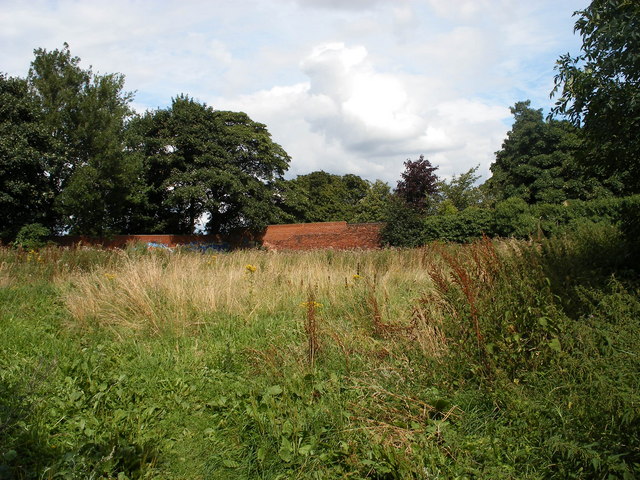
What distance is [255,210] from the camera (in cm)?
2498

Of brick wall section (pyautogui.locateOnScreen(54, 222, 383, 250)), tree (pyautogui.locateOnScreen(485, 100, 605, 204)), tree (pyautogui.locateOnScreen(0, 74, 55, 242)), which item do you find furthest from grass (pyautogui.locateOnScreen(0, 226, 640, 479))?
tree (pyautogui.locateOnScreen(485, 100, 605, 204))

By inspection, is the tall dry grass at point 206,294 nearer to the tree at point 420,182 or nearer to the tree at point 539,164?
the tree at point 539,164

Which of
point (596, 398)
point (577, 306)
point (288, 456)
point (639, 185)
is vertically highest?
point (639, 185)

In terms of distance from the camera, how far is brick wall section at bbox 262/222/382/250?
2209 centimetres

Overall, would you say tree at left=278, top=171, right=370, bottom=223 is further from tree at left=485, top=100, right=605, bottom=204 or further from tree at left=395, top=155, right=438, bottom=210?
tree at left=485, top=100, right=605, bottom=204

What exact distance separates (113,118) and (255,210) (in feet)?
27.3

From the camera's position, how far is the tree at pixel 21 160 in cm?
1714

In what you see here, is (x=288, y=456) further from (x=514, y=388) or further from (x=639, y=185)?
(x=639, y=185)

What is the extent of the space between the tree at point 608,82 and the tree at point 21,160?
18.9 meters

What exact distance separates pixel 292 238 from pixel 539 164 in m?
13.8

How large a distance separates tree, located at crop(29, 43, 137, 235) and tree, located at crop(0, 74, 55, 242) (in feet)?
1.83

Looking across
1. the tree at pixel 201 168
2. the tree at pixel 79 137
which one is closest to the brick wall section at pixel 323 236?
the tree at pixel 201 168

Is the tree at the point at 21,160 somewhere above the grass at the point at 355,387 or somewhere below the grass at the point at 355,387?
above

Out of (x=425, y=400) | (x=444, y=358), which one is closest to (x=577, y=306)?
(x=444, y=358)
